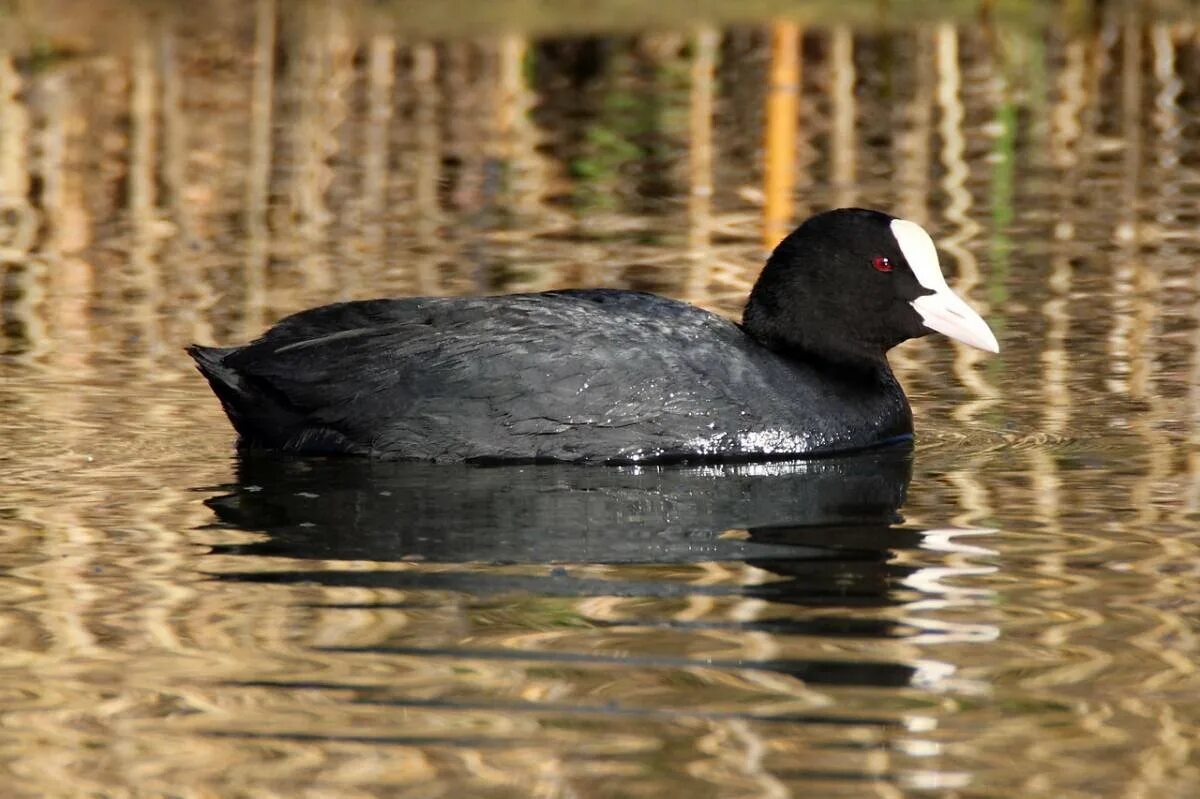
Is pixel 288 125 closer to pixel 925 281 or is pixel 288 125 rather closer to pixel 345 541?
pixel 925 281

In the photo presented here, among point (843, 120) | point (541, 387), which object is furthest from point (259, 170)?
point (541, 387)

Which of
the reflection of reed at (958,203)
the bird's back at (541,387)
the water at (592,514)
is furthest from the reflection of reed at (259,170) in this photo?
the reflection of reed at (958,203)

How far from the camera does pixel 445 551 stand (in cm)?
552

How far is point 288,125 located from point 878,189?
3998mm

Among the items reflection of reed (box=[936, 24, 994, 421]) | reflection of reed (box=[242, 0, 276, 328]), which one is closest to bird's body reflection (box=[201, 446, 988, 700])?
reflection of reed (box=[936, 24, 994, 421])

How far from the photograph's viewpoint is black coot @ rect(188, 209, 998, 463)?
258 inches

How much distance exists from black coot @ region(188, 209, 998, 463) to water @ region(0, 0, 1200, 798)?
127 mm

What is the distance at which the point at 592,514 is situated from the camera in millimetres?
5949

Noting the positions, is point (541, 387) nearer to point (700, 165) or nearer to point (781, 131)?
point (700, 165)

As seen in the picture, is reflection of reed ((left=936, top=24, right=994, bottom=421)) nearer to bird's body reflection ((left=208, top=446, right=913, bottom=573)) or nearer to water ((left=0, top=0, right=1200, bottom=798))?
water ((left=0, top=0, right=1200, bottom=798))

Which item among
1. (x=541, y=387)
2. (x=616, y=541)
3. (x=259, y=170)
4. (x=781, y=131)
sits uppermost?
(x=781, y=131)

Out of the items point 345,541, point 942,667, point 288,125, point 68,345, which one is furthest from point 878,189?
point 942,667

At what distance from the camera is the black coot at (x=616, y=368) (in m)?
6.56

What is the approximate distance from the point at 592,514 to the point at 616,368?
2.33ft
